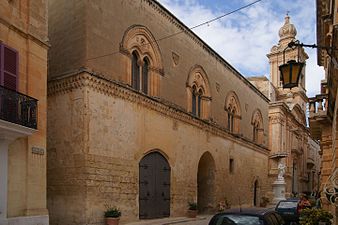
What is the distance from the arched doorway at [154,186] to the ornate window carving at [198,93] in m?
4.84

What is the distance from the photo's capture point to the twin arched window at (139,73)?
62.8 feet

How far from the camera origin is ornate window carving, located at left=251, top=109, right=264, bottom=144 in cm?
3666

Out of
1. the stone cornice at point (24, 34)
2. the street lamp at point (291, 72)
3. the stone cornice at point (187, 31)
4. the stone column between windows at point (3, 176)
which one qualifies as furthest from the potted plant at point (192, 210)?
the street lamp at point (291, 72)

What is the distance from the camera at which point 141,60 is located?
19375 millimetres

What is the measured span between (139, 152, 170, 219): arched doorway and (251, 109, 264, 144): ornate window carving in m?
17.4

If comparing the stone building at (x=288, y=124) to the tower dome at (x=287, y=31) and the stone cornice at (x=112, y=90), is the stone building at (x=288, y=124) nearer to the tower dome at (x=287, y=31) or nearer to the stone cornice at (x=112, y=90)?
the tower dome at (x=287, y=31)

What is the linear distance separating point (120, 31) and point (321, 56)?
8.19 m

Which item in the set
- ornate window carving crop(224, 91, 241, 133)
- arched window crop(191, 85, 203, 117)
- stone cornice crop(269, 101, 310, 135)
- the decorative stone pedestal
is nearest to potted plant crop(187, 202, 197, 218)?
arched window crop(191, 85, 203, 117)

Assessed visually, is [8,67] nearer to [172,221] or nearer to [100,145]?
[100,145]

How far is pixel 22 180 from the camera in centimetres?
1245

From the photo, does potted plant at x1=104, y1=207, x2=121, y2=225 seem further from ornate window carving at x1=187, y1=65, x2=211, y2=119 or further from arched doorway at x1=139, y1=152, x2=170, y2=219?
ornate window carving at x1=187, y1=65, x2=211, y2=119

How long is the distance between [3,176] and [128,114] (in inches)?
285

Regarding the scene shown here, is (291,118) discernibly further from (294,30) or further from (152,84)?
(152,84)

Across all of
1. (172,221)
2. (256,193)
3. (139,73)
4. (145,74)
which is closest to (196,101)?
(145,74)
